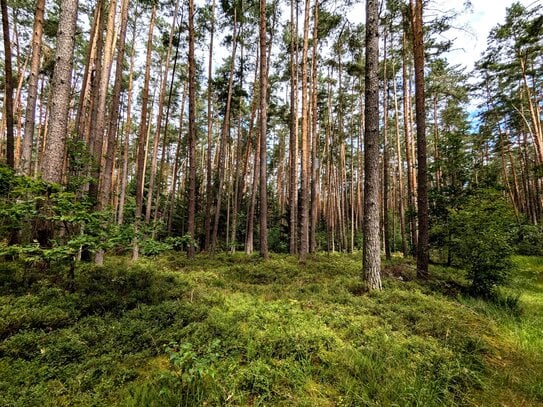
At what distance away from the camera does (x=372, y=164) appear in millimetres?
5551

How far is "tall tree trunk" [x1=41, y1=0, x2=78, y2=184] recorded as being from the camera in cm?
410

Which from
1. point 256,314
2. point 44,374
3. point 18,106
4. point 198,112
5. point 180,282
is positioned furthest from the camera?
point 198,112

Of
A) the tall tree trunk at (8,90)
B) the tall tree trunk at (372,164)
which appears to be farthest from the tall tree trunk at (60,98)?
the tall tree trunk at (372,164)

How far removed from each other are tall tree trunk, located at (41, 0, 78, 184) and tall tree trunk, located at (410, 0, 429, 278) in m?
8.77

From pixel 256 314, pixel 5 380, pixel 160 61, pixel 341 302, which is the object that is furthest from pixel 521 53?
pixel 5 380

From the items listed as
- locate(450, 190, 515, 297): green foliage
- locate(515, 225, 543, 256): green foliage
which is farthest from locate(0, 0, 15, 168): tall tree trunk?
locate(515, 225, 543, 256): green foliage

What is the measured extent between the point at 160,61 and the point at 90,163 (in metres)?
13.7

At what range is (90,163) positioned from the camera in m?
6.53

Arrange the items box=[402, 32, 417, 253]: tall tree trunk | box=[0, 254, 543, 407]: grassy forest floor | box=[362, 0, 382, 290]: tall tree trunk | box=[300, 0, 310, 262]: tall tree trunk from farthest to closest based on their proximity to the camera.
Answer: box=[402, 32, 417, 253]: tall tree trunk, box=[300, 0, 310, 262]: tall tree trunk, box=[362, 0, 382, 290]: tall tree trunk, box=[0, 254, 543, 407]: grassy forest floor

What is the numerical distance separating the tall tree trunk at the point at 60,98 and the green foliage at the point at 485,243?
29.7 ft

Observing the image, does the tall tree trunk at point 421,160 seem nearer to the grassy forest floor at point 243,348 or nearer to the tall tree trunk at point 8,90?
the grassy forest floor at point 243,348

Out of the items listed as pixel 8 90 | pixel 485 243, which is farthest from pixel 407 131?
pixel 8 90

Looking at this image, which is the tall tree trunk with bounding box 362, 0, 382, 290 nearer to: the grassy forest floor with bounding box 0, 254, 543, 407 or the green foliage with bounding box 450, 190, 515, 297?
the grassy forest floor with bounding box 0, 254, 543, 407

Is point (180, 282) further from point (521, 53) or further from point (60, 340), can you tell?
point (521, 53)
